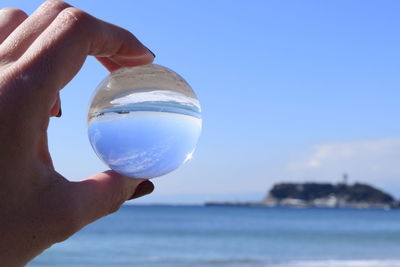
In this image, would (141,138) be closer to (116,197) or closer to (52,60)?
(116,197)

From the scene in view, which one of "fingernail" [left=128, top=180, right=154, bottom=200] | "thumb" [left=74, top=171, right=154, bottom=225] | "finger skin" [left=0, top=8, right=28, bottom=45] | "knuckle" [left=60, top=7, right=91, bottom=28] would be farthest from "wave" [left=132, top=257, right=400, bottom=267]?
"knuckle" [left=60, top=7, right=91, bottom=28]

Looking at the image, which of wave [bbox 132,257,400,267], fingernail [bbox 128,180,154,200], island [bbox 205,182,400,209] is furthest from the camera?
island [bbox 205,182,400,209]

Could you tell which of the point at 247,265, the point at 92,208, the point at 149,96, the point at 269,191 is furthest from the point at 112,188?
the point at 269,191

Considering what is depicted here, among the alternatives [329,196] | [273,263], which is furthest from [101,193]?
[329,196]

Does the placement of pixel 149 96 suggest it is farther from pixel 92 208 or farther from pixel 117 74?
pixel 92 208

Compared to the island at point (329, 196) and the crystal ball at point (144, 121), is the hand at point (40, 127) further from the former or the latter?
the island at point (329, 196)

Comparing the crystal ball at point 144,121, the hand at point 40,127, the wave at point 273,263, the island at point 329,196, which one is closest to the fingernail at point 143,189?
the crystal ball at point 144,121

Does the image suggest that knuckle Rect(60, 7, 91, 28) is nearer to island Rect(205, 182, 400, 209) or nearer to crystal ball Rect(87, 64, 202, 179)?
crystal ball Rect(87, 64, 202, 179)
